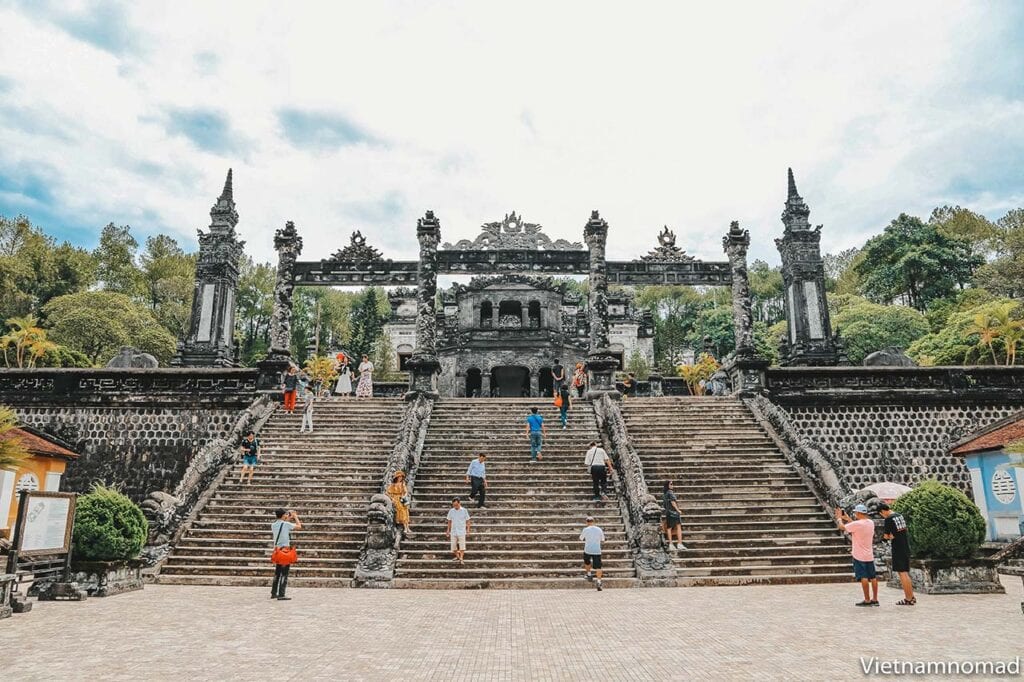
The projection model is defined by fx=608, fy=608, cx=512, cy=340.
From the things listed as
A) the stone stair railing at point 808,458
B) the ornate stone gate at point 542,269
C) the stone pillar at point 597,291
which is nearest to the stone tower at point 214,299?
the ornate stone gate at point 542,269

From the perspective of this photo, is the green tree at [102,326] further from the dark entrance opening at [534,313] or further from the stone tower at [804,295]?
the stone tower at [804,295]

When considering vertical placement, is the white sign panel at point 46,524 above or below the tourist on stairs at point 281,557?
above

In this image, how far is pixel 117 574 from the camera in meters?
9.38

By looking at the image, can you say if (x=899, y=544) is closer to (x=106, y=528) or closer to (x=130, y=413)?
(x=106, y=528)

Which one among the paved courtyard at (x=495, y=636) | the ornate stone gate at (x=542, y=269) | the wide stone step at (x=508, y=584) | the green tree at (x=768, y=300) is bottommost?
the wide stone step at (x=508, y=584)

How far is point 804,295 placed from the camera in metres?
23.7

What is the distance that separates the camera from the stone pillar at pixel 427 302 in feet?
61.8

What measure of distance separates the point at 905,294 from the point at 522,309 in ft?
103

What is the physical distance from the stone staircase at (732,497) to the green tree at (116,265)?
41667 mm

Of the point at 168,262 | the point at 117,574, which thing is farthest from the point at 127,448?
the point at 168,262

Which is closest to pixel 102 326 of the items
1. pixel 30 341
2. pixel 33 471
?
pixel 30 341

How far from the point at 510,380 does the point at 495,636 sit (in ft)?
99.6

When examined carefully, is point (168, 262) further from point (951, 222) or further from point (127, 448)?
point (951, 222)

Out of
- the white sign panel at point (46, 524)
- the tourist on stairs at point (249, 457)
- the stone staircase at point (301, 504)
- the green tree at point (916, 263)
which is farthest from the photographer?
the green tree at point (916, 263)
